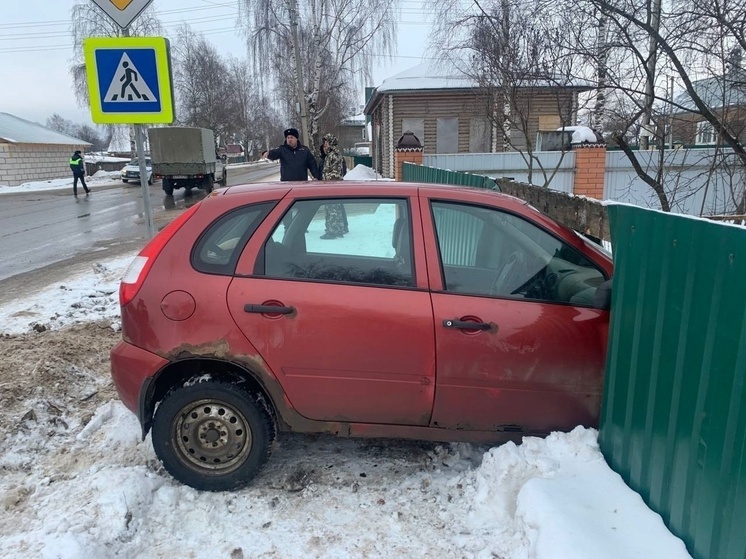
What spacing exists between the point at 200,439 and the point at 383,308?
4.04 feet

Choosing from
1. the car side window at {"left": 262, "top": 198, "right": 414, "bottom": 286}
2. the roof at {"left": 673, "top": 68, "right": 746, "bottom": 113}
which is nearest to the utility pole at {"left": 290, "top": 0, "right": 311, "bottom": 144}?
the roof at {"left": 673, "top": 68, "right": 746, "bottom": 113}

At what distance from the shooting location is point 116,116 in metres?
5.07

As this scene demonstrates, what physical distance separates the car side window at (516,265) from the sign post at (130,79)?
10.3 ft

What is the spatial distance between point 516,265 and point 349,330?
997 mm

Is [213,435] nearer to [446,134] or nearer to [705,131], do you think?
[705,131]

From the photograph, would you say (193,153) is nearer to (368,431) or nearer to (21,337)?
(21,337)

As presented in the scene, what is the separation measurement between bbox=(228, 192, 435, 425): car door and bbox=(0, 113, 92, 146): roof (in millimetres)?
39528

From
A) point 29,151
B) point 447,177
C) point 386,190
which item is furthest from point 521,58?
point 29,151

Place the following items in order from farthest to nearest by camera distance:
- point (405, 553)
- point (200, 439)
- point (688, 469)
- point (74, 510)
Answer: point (200, 439), point (74, 510), point (405, 553), point (688, 469)

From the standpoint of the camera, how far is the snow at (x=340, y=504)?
2.44 meters

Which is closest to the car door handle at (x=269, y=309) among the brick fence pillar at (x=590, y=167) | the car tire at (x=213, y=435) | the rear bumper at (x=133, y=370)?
the car tire at (x=213, y=435)

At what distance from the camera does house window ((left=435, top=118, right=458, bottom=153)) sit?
23.8m

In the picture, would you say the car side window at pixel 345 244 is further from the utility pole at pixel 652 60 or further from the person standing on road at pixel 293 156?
the person standing on road at pixel 293 156

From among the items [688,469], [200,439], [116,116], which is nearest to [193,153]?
[116,116]
